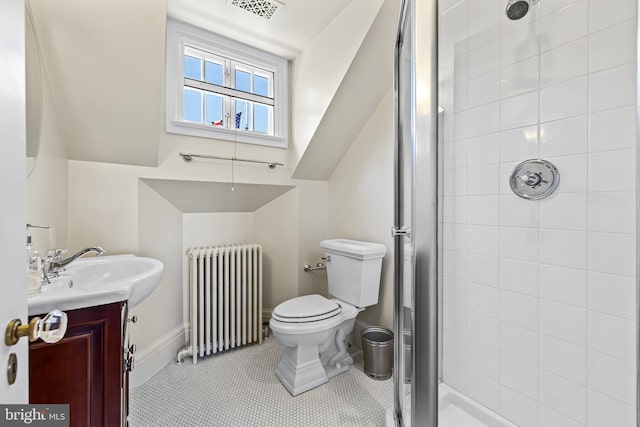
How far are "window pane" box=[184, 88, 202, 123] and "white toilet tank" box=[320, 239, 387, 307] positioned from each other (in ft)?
4.52

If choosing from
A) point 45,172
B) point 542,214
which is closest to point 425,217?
point 542,214

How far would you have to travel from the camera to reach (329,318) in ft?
5.57

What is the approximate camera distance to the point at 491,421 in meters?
1.27

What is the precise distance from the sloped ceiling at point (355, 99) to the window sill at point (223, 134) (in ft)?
0.97

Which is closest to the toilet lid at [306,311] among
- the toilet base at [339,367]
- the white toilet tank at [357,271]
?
the white toilet tank at [357,271]

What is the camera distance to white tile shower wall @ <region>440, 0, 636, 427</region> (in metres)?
0.93

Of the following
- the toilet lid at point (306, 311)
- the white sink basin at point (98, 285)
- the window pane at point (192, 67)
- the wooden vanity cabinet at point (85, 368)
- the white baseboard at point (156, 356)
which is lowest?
the white baseboard at point (156, 356)

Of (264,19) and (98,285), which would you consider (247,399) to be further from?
(264,19)

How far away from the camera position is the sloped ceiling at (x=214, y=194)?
Result: 1911 millimetres

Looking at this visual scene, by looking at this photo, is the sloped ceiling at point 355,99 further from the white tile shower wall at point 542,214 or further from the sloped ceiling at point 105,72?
the sloped ceiling at point 105,72

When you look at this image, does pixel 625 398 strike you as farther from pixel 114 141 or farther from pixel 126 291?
pixel 114 141

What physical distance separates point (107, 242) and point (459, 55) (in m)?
2.18

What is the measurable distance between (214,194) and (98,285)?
1262 millimetres

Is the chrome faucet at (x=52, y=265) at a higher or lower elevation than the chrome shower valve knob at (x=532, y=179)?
lower
